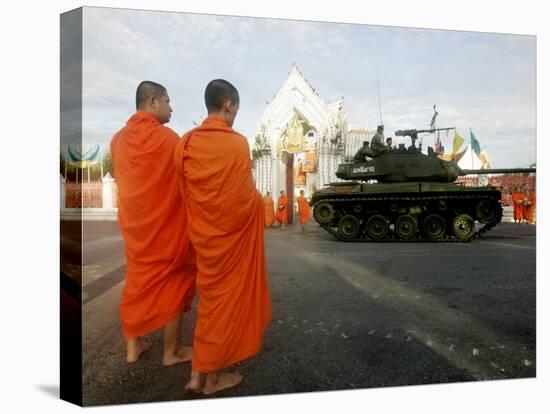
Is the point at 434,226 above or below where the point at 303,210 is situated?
below

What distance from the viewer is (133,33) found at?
3.58m

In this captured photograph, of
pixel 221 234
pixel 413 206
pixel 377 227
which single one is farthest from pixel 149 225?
pixel 413 206

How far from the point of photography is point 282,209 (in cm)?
424

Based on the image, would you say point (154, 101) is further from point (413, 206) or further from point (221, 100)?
point (413, 206)

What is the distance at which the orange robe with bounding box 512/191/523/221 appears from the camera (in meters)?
5.56

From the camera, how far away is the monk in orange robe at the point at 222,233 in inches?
119

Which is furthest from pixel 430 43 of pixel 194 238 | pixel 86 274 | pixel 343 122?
pixel 86 274

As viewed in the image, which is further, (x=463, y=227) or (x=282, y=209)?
(x=463, y=227)

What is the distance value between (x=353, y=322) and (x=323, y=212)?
144 centimetres

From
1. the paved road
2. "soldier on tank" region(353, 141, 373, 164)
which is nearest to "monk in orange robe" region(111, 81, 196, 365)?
the paved road

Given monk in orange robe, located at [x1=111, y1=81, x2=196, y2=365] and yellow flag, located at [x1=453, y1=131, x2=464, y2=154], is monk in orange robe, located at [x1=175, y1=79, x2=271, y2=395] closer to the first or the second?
monk in orange robe, located at [x1=111, y1=81, x2=196, y2=365]

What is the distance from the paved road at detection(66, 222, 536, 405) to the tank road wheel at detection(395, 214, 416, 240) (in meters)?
2.31

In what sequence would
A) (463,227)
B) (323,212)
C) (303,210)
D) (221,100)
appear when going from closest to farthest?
(221,100) < (303,210) < (323,212) < (463,227)

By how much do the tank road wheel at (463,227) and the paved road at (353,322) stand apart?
5.32 feet
